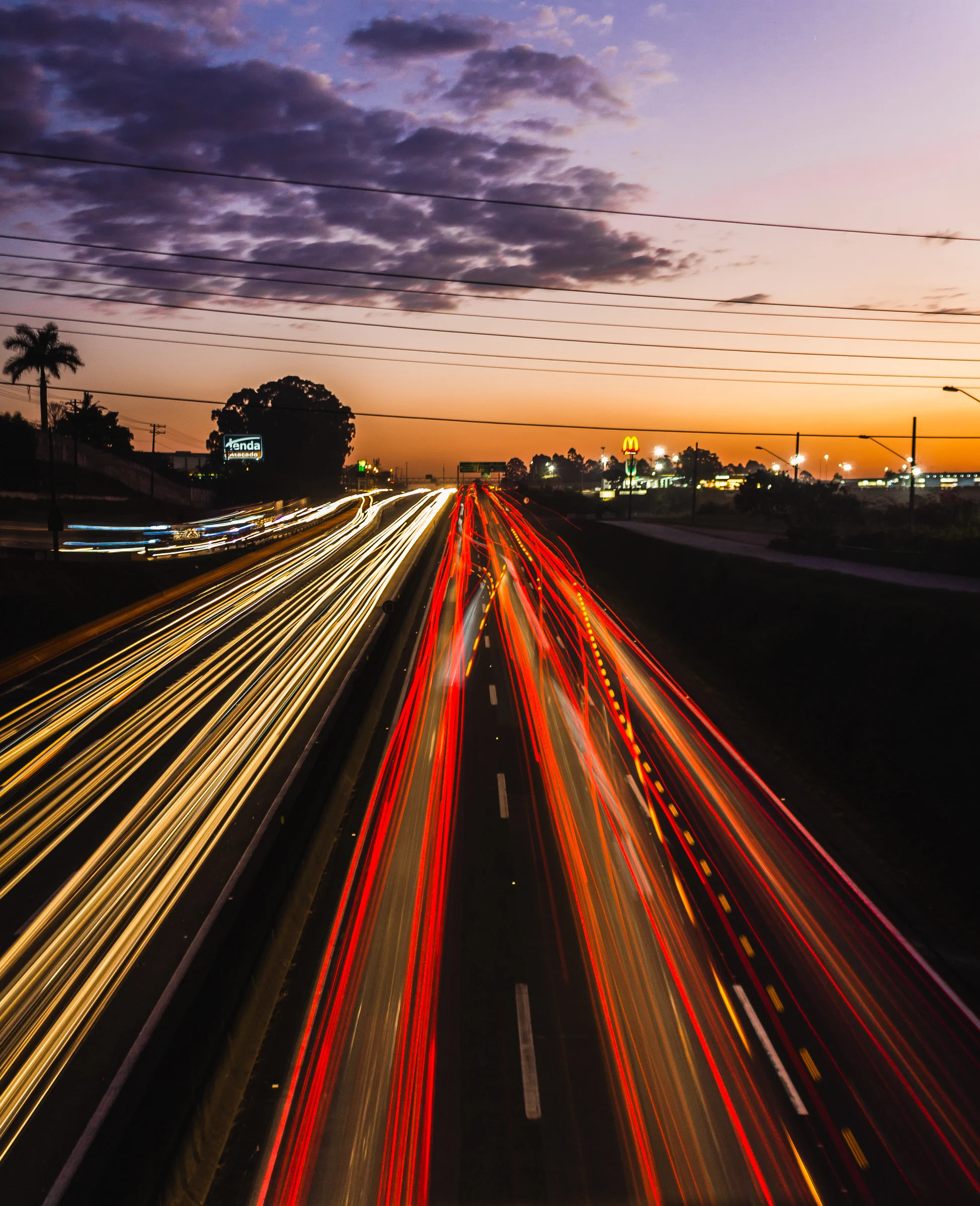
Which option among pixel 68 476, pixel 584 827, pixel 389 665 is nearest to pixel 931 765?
pixel 584 827

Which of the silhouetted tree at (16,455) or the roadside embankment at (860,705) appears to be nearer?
the roadside embankment at (860,705)

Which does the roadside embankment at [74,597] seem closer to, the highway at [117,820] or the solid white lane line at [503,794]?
the highway at [117,820]

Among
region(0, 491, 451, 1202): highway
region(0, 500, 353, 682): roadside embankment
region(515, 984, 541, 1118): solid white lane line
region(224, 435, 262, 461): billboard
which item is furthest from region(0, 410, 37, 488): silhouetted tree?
region(515, 984, 541, 1118): solid white lane line

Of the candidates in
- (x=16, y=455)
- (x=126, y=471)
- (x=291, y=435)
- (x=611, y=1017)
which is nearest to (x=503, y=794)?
(x=611, y=1017)

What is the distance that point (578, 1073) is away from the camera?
8781mm

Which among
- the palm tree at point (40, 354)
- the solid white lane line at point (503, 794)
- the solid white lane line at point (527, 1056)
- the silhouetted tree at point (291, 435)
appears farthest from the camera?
the silhouetted tree at point (291, 435)

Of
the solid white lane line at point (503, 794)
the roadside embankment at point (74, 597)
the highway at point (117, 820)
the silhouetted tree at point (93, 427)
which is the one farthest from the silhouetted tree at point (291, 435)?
the solid white lane line at point (503, 794)

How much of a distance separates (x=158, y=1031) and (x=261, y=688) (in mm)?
16729

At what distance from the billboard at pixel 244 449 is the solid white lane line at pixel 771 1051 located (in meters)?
95.7

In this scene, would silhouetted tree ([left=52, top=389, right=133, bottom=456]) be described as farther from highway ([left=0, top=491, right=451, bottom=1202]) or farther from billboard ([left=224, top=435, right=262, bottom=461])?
highway ([left=0, top=491, right=451, bottom=1202])

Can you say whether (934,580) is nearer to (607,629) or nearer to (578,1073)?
(607,629)

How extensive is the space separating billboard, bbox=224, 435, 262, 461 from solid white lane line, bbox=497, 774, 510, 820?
8787 cm

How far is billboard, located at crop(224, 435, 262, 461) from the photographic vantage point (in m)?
98.4

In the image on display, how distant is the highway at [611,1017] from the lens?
764 cm
